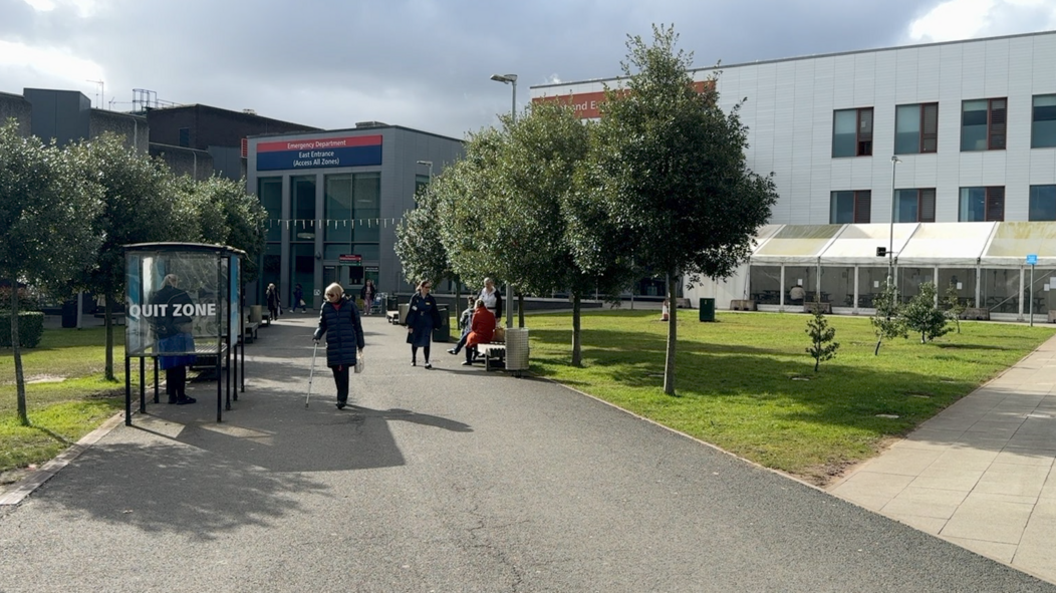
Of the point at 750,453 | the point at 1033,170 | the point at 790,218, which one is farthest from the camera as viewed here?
the point at 790,218

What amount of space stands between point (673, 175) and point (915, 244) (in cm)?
3435

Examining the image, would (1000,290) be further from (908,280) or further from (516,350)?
(516,350)

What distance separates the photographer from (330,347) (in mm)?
13141

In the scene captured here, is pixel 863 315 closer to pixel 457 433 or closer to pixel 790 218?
pixel 790 218

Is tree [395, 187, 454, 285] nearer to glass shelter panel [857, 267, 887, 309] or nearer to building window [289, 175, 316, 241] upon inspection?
glass shelter panel [857, 267, 887, 309]

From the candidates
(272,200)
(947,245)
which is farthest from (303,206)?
(947,245)

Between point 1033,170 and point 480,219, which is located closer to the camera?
point 480,219

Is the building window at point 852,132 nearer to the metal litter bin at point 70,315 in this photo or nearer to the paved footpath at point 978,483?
the metal litter bin at point 70,315

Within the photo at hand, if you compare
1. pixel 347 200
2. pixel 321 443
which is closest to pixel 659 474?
pixel 321 443

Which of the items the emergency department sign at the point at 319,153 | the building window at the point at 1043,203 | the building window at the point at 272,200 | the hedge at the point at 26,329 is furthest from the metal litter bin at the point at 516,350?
the building window at the point at 272,200

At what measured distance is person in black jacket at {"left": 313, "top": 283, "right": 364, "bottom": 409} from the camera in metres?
13.0

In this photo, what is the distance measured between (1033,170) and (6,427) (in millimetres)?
45840

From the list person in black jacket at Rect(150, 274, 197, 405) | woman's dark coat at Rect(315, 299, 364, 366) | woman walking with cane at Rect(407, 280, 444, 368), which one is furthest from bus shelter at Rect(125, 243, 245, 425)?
woman walking with cane at Rect(407, 280, 444, 368)

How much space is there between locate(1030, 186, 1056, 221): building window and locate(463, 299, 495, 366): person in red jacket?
3523 centimetres
